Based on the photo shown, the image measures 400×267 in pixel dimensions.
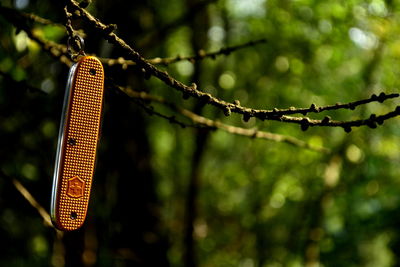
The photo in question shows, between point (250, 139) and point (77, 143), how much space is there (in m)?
3.77

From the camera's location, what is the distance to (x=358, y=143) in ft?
15.7

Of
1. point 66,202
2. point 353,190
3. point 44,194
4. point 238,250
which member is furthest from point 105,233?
point 238,250

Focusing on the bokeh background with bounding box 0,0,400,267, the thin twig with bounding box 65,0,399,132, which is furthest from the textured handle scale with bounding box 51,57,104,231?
the bokeh background with bounding box 0,0,400,267

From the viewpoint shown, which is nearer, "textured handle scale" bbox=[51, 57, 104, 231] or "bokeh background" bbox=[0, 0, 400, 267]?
"textured handle scale" bbox=[51, 57, 104, 231]

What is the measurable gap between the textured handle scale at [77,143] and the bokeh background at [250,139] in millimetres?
1407

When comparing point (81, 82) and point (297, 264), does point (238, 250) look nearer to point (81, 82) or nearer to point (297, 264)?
point (297, 264)

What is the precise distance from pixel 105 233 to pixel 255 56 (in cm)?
282

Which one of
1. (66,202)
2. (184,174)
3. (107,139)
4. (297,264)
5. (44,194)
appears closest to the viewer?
(66,202)

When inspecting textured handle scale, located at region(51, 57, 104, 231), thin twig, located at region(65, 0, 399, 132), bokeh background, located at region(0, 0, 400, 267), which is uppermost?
bokeh background, located at region(0, 0, 400, 267)

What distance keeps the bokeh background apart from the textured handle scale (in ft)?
A: 4.62

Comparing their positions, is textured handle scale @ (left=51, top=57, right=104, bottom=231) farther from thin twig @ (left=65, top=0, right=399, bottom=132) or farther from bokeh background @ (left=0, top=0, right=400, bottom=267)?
bokeh background @ (left=0, top=0, right=400, bottom=267)

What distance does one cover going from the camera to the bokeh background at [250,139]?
3.98 metres

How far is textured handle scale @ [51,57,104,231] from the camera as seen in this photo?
4.11 feet

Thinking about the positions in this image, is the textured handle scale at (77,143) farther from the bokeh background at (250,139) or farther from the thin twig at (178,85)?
the bokeh background at (250,139)
